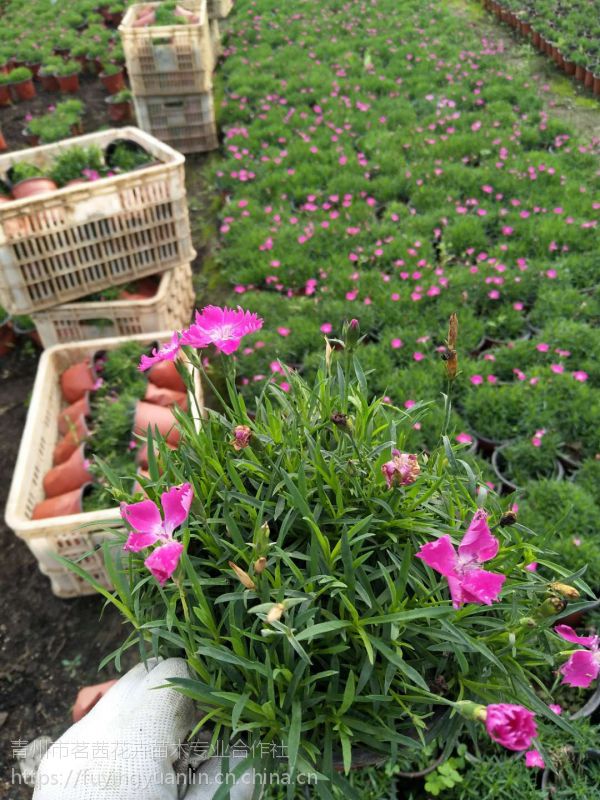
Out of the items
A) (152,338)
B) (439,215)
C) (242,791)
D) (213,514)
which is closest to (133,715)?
(242,791)

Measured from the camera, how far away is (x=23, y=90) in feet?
22.9

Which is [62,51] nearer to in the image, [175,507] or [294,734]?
[175,507]

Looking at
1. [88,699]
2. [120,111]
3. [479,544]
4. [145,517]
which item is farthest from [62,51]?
[479,544]

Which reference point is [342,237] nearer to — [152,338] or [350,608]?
[152,338]

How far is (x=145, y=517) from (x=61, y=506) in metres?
1.46

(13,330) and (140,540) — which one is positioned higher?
(140,540)

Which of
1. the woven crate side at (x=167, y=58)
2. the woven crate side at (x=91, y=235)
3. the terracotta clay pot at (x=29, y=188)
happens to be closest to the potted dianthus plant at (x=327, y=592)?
the woven crate side at (x=91, y=235)

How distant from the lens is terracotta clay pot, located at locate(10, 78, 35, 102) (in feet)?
22.7

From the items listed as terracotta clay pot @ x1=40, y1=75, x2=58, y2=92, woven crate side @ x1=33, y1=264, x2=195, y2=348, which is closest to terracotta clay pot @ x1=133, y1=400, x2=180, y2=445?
woven crate side @ x1=33, y1=264, x2=195, y2=348

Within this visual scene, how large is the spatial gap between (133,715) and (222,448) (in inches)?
21.4

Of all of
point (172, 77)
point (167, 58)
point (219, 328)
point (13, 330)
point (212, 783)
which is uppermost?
point (219, 328)

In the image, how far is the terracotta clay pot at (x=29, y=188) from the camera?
10.2ft

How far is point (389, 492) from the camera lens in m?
1.25

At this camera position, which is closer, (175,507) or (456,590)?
(456,590)
